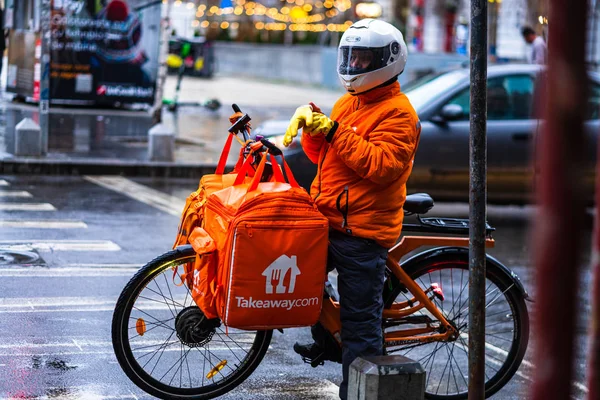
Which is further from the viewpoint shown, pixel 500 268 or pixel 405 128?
pixel 500 268

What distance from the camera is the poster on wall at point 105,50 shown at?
63.2ft

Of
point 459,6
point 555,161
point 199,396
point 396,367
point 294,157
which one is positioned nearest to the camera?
point 555,161

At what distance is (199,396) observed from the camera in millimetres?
4785

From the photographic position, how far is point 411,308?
494cm

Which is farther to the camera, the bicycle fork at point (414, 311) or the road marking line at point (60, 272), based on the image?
the road marking line at point (60, 272)

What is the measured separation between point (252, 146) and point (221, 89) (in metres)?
27.5

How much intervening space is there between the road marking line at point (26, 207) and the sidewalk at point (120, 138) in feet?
7.49

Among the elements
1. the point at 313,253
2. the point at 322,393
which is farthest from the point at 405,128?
the point at 322,393

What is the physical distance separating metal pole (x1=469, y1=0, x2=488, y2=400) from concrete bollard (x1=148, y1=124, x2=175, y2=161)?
9.74m

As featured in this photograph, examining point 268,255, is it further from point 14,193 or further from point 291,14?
point 291,14

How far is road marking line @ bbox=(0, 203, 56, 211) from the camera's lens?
9805mm

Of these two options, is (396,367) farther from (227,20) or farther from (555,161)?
(227,20)

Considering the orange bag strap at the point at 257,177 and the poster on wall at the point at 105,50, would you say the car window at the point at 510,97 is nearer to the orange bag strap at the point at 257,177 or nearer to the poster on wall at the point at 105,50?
the orange bag strap at the point at 257,177

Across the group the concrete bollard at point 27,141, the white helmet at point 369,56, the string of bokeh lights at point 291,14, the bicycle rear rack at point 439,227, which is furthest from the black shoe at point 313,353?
the string of bokeh lights at point 291,14
